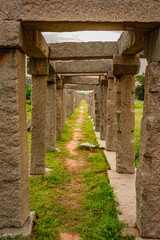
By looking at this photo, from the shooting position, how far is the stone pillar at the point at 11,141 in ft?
10.1

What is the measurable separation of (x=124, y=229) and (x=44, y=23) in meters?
3.22

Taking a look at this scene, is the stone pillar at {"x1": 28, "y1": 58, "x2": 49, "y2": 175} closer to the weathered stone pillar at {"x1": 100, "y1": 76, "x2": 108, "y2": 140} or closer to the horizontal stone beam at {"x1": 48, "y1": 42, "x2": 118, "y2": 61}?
the horizontal stone beam at {"x1": 48, "y1": 42, "x2": 118, "y2": 61}

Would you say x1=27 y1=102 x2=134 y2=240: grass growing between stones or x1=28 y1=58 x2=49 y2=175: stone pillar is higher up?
x1=28 y1=58 x2=49 y2=175: stone pillar

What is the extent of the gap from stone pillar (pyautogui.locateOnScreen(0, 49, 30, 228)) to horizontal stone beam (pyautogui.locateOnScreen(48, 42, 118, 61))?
8.74 ft

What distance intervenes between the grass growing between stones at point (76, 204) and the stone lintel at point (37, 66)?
2741 mm

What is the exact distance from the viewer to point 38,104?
5.98 m

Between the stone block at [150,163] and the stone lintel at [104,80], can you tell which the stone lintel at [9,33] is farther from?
the stone lintel at [104,80]

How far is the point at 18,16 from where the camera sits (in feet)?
9.73

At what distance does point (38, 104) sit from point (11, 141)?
9.60 ft

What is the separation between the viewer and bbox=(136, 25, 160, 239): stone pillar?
10.2 feet

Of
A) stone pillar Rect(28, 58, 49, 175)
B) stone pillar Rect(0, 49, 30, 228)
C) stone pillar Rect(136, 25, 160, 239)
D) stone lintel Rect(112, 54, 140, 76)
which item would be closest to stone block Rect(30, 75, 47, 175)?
stone pillar Rect(28, 58, 49, 175)

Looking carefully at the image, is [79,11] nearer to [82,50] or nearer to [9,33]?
[9,33]

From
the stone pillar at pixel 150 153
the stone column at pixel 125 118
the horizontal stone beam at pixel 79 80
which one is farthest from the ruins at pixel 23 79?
the horizontal stone beam at pixel 79 80

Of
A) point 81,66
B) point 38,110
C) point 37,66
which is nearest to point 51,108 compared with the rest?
point 81,66
